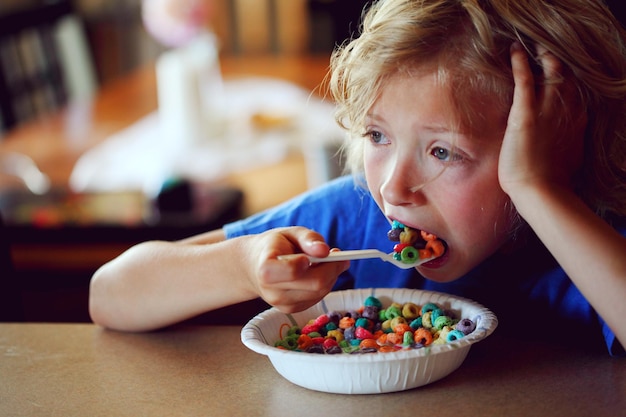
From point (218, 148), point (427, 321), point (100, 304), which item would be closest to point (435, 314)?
point (427, 321)

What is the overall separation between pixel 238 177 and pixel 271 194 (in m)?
0.19

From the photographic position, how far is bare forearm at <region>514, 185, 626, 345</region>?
96 centimetres

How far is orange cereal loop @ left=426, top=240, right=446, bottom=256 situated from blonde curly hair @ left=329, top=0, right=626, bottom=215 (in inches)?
6.3

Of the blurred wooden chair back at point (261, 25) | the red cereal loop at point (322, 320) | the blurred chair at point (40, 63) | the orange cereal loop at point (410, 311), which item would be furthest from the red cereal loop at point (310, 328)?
the blurred wooden chair back at point (261, 25)

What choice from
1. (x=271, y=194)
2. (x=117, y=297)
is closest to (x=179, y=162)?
(x=271, y=194)

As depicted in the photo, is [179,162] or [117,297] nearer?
[117,297]

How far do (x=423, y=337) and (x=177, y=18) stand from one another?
82.2 inches

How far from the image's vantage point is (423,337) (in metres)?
0.99

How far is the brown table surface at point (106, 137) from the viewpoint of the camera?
2152 mm

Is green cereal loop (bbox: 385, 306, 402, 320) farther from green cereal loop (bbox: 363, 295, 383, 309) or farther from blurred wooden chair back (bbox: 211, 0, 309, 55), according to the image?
blurred wooden chair back (bbox: 211, 0, 309, 55)

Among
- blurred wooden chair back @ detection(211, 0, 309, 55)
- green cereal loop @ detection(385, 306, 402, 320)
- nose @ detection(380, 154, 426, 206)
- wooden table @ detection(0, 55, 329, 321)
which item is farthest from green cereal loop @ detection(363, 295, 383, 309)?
blurred wooden chair back @ detection(211, 0, 309, 55)

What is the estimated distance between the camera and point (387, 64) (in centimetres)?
106

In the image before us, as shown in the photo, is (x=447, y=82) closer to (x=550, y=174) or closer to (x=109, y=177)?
(x=550, y=174)

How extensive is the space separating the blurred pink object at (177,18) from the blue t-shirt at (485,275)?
64.1 inches
